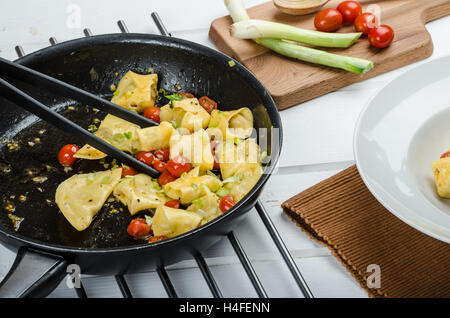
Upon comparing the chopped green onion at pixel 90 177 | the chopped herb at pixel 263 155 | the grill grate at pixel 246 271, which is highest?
the chopped green onion at pixel 90 177

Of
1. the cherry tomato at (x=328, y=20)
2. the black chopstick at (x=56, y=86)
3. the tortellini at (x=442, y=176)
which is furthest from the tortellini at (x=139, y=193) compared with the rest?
the cherry tomato at (x=328, y=20)

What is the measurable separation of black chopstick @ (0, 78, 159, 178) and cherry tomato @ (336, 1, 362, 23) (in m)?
1.18

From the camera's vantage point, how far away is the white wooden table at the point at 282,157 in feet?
4.99

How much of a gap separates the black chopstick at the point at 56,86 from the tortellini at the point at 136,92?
0.10 meters

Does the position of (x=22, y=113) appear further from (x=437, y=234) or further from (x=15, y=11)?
(x=437, y=234)

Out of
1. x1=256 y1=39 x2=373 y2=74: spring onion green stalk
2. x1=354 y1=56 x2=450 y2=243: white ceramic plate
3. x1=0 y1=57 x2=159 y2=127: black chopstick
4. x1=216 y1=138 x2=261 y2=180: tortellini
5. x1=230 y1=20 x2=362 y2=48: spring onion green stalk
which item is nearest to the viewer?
x1=354 y1=56 x2=450 y2=243: white ceramic plate

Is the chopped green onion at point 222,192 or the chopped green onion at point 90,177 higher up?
the chopped green onion at point 90,177

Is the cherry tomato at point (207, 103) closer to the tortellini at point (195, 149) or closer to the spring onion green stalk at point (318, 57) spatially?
the tortellini at point (195, 149)

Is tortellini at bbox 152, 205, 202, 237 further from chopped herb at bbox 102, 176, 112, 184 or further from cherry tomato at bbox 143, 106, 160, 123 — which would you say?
cherry tomato at bbox 143, 106, 160, 123

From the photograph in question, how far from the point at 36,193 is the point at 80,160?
0.58ft

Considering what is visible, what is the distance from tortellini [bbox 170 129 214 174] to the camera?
1654mm

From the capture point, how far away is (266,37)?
2184 millimetres

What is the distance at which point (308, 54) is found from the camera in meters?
2.12

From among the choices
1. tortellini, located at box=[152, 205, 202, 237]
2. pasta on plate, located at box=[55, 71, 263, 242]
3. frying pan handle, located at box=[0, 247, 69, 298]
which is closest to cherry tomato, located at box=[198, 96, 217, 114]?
pasta on plate, located at box=[55, 71, 263, 242]
